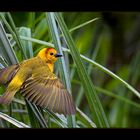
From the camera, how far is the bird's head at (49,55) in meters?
1.40

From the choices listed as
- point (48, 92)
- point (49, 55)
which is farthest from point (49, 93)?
point (49, 55)

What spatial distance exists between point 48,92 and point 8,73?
103 mm

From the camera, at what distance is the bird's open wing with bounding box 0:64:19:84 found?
138 cm

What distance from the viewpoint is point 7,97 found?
134 centimetres

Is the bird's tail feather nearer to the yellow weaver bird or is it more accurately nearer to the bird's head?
the yellow weaver bird

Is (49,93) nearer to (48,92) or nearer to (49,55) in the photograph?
(48,92)

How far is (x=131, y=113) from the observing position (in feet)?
6.52

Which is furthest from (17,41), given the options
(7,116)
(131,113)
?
(131,113)

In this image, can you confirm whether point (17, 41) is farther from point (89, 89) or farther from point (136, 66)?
point (136, 66)

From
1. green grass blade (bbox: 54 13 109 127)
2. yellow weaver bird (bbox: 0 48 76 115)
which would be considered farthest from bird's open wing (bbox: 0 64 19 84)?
green grass blade (bbox: 54 13 109 127)

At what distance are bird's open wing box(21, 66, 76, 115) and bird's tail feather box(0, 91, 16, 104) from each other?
2cm

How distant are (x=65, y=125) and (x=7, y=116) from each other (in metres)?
0.14
